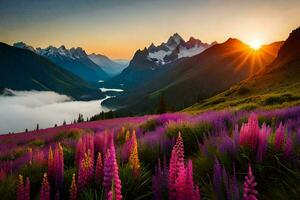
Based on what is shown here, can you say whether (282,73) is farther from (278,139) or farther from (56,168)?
(56,168)

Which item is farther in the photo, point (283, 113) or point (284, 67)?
point (284, 67)

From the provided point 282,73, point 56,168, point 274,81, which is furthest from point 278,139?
point 282,73

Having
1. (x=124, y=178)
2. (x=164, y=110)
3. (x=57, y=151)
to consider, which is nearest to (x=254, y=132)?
(x=124, y=178)

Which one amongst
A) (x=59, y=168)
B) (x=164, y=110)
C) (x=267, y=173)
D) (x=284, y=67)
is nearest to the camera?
(x=267, y=173)

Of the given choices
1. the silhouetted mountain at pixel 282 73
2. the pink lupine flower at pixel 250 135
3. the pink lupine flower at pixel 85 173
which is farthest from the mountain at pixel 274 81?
the pink lupine flower at pixel 85 173

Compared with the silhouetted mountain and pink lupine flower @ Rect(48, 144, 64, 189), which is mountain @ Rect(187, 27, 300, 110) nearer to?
the silhouetted mountain

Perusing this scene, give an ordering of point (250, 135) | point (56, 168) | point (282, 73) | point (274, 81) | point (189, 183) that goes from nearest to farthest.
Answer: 1. point (189, 183)
2. point (250, 135)
3. point (56, 168)
4. point (274, 81)
5. point (282, 73)

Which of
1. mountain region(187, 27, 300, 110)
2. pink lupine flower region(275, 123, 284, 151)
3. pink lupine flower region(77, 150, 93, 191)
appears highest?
mountain region(187, 27, 300, 110)

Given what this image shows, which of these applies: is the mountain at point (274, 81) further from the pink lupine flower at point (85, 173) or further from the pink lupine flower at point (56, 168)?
the pink lupine flower at point (85, 173)

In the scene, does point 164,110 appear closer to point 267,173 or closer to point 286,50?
point 286,50

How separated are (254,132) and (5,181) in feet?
12.9

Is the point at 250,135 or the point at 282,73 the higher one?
the point at 282,73

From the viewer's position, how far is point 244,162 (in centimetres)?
520

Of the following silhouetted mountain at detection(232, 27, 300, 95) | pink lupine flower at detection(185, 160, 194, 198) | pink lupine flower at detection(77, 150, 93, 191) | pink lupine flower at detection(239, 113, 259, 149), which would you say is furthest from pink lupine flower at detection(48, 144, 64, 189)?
silhouetted mountain at detection(232, 27, 300, 95)
